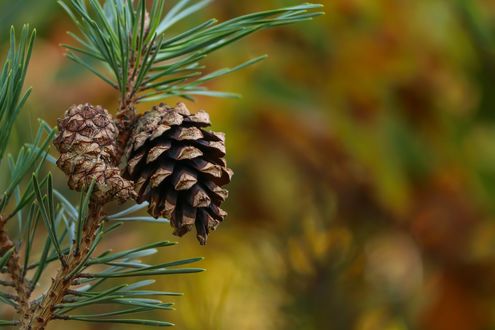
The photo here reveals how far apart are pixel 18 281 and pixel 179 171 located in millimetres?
77

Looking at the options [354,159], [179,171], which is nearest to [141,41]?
[179,171]

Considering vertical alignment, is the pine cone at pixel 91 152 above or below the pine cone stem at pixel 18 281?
above

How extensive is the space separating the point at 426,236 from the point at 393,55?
0.29 meters

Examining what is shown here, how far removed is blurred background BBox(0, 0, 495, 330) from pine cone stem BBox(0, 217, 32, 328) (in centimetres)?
56

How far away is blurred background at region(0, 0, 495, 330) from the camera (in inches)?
36.7

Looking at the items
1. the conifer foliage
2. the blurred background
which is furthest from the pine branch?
the blurred background

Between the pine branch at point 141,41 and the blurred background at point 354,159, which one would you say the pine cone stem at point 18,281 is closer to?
the pine branch at point 141,41

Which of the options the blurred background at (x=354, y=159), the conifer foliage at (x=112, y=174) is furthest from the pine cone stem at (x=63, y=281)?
the blurred background at (x=354, y=159)

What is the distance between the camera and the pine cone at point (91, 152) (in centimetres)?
30

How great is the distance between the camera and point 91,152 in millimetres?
301

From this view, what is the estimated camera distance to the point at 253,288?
0.94 metres

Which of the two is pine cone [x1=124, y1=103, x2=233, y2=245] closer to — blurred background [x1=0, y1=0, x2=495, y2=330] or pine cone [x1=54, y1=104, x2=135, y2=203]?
pine cone [x1=54, y1=104, x2=135, y2=203]

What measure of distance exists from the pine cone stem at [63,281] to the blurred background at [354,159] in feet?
1.87

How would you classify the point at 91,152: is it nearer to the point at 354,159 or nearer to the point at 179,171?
the point at 179,171
